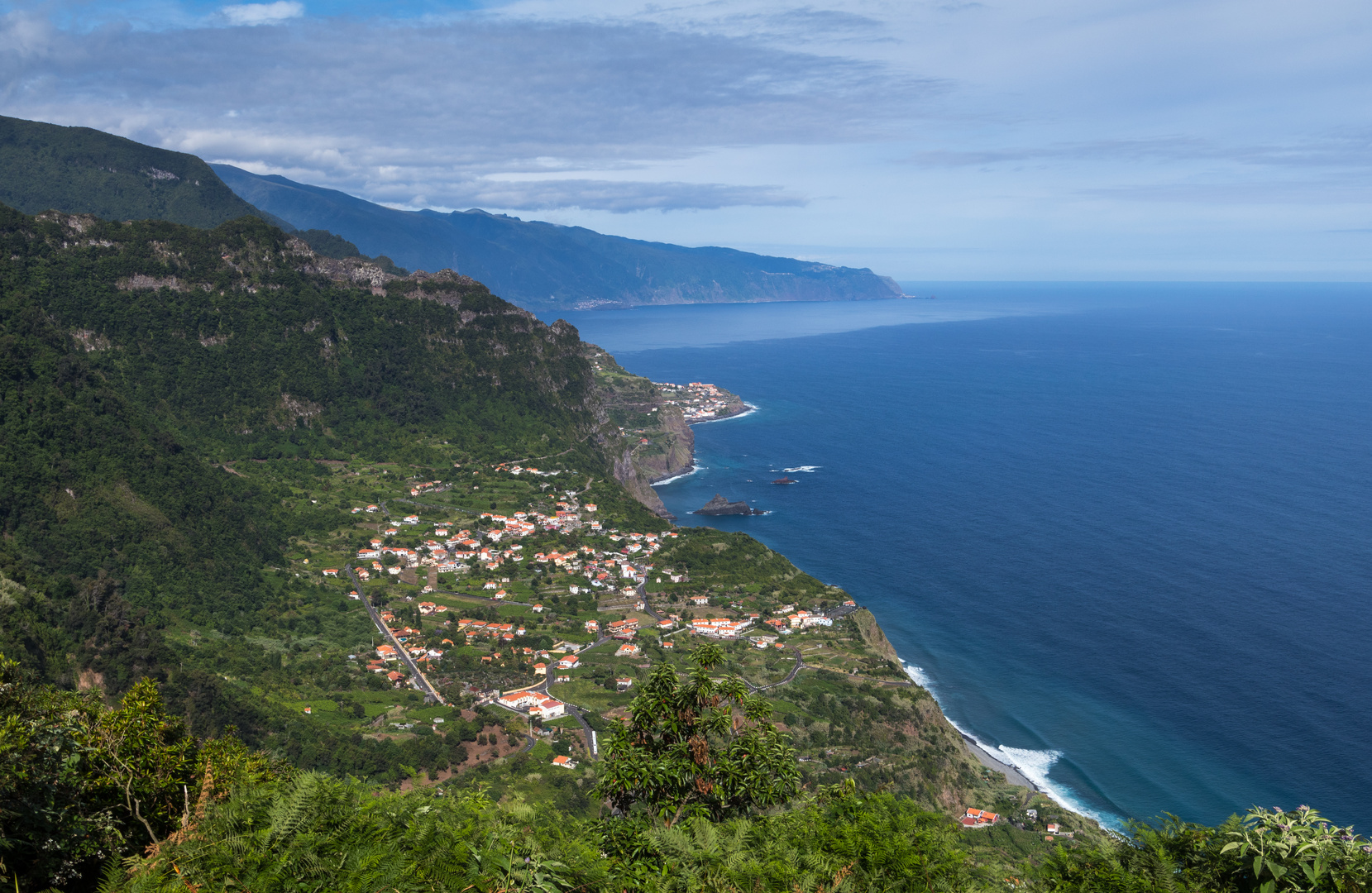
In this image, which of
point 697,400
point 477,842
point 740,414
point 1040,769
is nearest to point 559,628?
point 1040,769

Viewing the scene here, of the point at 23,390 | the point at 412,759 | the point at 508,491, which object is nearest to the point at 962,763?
the point at 412,759

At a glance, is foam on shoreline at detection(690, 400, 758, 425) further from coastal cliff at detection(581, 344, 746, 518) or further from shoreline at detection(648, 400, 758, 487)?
coastal cliff at detection(581, 344, 746, 518)

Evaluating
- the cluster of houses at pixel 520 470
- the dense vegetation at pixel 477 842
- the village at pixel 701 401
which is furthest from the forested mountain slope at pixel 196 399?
the village at pixel 701 401

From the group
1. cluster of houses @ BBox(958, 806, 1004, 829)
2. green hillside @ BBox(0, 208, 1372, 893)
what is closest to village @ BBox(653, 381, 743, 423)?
green hillside @ BBox(0, 208, 1372, 893)

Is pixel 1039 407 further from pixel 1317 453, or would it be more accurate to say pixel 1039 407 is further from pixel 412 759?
pixel 412 759

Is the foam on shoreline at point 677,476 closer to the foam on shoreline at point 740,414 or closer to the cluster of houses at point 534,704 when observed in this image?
the foam on shoreline at point 740,414
